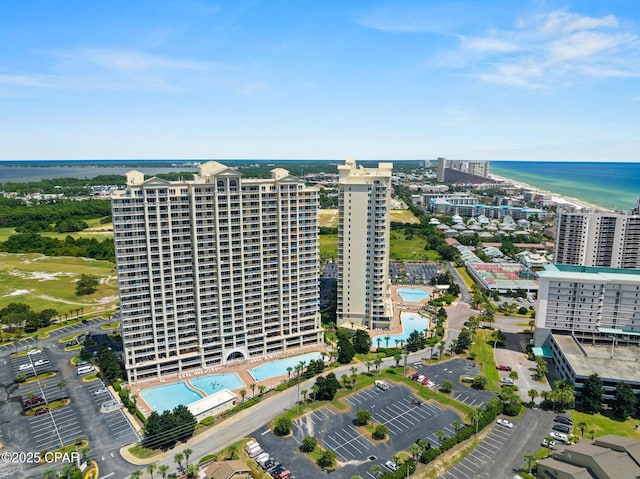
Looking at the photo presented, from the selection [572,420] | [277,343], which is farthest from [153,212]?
[572,420]

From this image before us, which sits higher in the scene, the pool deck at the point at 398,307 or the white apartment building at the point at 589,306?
the white apartment building at the point at 589,306

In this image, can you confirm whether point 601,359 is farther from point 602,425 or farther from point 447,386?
point 447,386

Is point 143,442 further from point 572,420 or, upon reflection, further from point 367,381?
point 572,420

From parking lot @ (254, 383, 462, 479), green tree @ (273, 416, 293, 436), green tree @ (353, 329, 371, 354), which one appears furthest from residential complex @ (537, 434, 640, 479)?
green tree @ (353, 329, 371, 354)

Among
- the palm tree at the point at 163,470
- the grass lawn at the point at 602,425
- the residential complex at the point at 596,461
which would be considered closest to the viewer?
the residential complex at the point at 596,461

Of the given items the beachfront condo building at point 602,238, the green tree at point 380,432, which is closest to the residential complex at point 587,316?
the green tree at point 380,432

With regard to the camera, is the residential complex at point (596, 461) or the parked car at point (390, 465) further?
the parked car at point (390, 465)

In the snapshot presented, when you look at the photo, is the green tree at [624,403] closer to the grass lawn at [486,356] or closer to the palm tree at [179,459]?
the grass lawn at [486,356]

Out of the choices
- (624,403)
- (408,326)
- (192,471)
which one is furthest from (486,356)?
(192,471)
